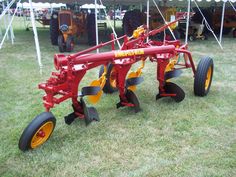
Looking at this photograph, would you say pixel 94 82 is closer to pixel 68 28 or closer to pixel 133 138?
pixel 133 138

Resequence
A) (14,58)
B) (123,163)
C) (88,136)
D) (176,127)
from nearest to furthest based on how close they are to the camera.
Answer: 1. (123,163)
2. (88,136)
3. (176,127)
4. (14,58)

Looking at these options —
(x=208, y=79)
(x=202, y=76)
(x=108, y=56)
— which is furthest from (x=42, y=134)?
(x=208, y=79)

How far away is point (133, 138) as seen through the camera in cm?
342

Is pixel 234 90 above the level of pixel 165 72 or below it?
below

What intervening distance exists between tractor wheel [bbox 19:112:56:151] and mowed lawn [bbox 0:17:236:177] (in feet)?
0.26

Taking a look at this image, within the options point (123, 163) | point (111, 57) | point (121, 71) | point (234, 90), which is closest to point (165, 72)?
point (121, 71)

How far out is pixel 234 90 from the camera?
522 cm

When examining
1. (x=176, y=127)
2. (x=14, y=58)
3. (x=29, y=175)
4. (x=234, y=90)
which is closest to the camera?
(x=29, y=175)

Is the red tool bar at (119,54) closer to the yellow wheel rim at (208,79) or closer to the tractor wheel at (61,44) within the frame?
the yellow wheel rim at (208,79)

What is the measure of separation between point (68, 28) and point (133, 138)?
22.9ft

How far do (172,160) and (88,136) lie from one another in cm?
106

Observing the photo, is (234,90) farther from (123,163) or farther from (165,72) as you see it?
(123,163)

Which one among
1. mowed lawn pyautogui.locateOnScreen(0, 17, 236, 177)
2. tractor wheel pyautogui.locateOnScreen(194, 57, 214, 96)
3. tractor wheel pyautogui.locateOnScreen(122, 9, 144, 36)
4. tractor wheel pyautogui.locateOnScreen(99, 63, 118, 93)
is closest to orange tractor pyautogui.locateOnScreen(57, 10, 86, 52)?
tractor wheel pyautogui.locateOnScreen(122, 9, 144, 36)

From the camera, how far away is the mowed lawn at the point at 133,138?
2.84 meters
